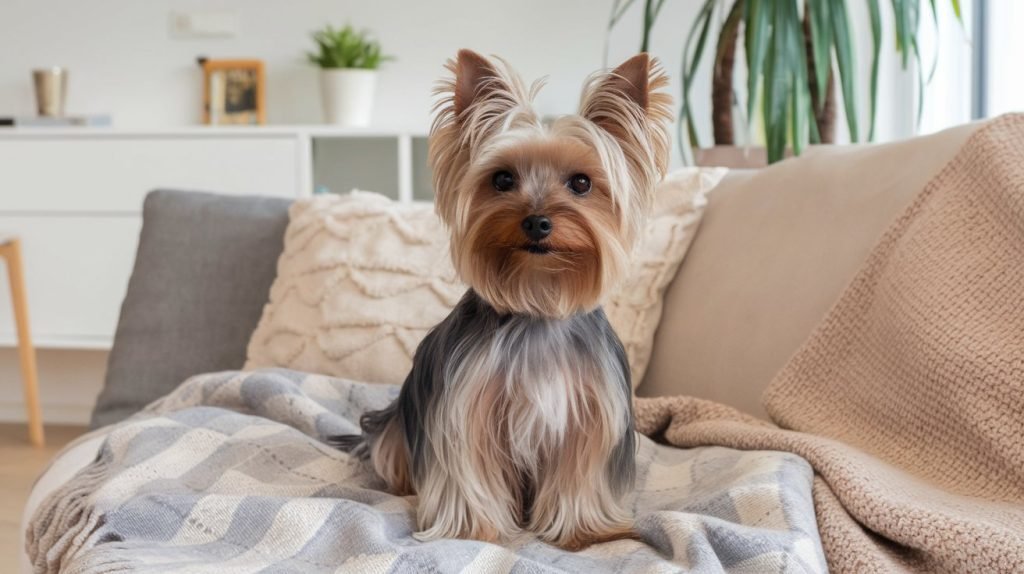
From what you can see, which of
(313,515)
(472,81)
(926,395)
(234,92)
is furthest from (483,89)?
(234,92)

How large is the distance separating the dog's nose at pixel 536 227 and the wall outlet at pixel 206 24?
3645 mm

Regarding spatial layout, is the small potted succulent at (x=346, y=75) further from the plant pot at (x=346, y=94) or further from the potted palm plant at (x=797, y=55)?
the potted palm plant at (x=797, y=55)

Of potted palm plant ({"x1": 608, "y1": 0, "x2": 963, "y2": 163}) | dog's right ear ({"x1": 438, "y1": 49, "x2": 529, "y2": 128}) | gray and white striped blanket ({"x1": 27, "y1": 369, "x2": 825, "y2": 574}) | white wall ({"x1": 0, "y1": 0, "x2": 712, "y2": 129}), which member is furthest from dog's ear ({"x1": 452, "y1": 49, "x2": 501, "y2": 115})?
white wall ({"x1": 0, "y1": 0, "x2": 712, "y2": 129})

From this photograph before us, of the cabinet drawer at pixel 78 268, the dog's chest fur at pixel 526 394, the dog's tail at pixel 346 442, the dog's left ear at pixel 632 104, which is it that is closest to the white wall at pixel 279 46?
the cabinet drawer at pixel 78 268

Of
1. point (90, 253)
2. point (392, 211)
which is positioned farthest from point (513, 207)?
point (90, 253)

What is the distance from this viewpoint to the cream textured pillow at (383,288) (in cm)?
206

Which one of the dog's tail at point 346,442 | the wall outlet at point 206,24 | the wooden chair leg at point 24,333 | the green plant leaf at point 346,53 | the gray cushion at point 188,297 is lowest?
the wooden chair leg at point 24,333

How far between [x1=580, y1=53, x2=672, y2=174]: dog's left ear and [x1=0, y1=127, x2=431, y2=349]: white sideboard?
2.82 metres

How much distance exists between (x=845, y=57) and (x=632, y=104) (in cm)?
175

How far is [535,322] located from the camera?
1.37m

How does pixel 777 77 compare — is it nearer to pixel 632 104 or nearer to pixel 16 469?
pixel 632 104

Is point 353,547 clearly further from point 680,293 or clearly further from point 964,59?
point 964,59

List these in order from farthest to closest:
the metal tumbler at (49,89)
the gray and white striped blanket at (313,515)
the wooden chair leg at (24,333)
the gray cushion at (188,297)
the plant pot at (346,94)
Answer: the metal tumbler at (49,89), the plant pot at (346,94), the wooden chair leg at (24,333), the gray cushion at (188,297), the gray and white striped blanket at (313,515)

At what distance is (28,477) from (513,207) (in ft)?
9.81
